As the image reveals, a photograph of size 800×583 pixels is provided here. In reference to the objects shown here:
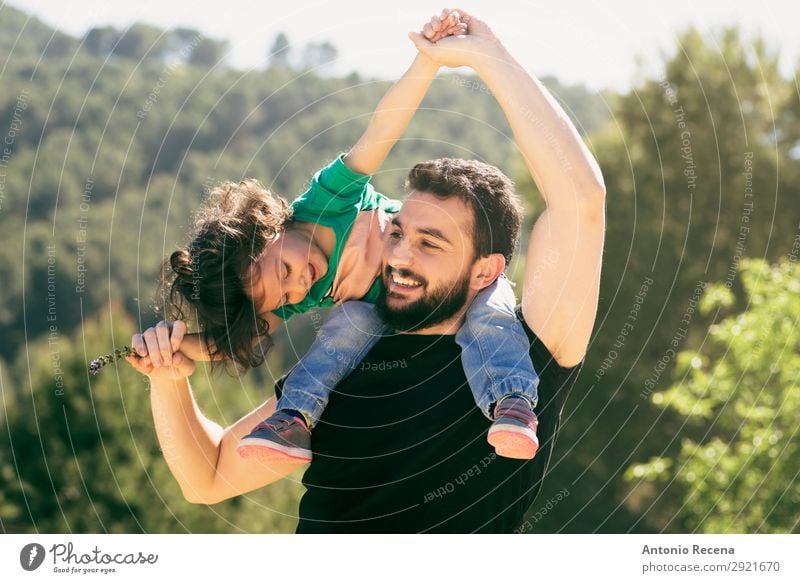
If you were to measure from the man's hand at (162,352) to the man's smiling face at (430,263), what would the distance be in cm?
103

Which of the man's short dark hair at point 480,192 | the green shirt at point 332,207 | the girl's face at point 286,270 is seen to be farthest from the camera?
the green shirt at point 332,207

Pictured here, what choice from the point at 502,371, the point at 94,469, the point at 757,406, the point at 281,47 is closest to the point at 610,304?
the point at 94,469

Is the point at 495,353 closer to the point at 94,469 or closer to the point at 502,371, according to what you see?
the point at 502,371

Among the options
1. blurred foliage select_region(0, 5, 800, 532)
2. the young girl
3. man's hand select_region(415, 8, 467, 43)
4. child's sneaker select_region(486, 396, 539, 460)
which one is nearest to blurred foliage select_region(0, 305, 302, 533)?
blurred foliage select_region(0, 5, 800, 532)

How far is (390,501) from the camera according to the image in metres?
5.02

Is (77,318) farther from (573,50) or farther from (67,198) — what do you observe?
(573,50)

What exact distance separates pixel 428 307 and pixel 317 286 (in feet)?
2.66

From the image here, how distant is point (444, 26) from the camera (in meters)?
5.41

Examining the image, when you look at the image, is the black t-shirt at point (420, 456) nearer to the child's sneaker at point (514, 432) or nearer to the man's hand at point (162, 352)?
the child's sneaker at point (514, 432)

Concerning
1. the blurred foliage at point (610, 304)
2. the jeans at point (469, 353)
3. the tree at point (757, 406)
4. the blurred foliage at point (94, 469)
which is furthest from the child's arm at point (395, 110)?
the blurred foliage at point (94, 469)

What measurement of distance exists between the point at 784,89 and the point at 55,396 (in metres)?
17.8

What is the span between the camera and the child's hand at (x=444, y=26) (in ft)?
17.6

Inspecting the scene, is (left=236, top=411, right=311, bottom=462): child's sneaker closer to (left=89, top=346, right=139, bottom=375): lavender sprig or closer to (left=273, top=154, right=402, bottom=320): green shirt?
(left=89, top=346, right=139, bottom=375): lavender sprig
